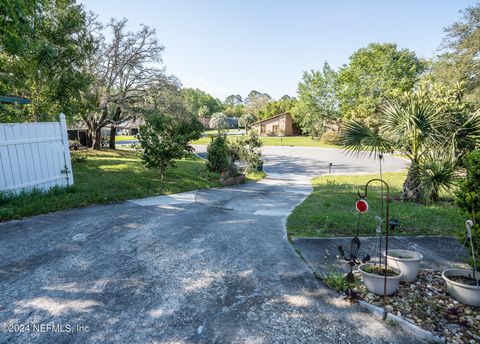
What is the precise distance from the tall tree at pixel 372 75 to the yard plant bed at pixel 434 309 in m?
33.0

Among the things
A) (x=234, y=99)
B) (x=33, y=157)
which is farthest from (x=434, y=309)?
(x=234, y=99)

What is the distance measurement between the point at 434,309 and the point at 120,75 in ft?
70.4

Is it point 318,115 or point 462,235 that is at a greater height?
point 318,115

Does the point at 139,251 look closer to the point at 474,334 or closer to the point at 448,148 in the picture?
the point at 474,334

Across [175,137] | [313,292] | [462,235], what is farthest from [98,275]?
[175,137]

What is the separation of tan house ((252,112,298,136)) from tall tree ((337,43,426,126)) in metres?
12.3

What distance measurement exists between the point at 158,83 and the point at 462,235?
20.3 metres

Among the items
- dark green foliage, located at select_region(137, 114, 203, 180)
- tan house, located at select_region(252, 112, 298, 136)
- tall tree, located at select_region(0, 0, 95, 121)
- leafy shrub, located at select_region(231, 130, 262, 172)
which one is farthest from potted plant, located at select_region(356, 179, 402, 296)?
A: tan house, located at select_region(252, 112, 298, 136)

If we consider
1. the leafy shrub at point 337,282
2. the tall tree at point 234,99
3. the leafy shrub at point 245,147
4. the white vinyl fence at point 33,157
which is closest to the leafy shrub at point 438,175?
the leafy shrub at point 337,282

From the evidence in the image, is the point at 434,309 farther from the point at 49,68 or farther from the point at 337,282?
the point at 49,68

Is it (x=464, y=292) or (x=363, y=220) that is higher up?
(x=464, y=292)

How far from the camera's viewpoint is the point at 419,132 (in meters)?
6.29

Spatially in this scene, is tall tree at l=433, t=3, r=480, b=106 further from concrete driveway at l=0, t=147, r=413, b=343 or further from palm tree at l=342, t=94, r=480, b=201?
concrete driveway at l=0, t=147, r=413, b=343

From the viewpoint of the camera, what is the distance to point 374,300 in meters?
2.96
